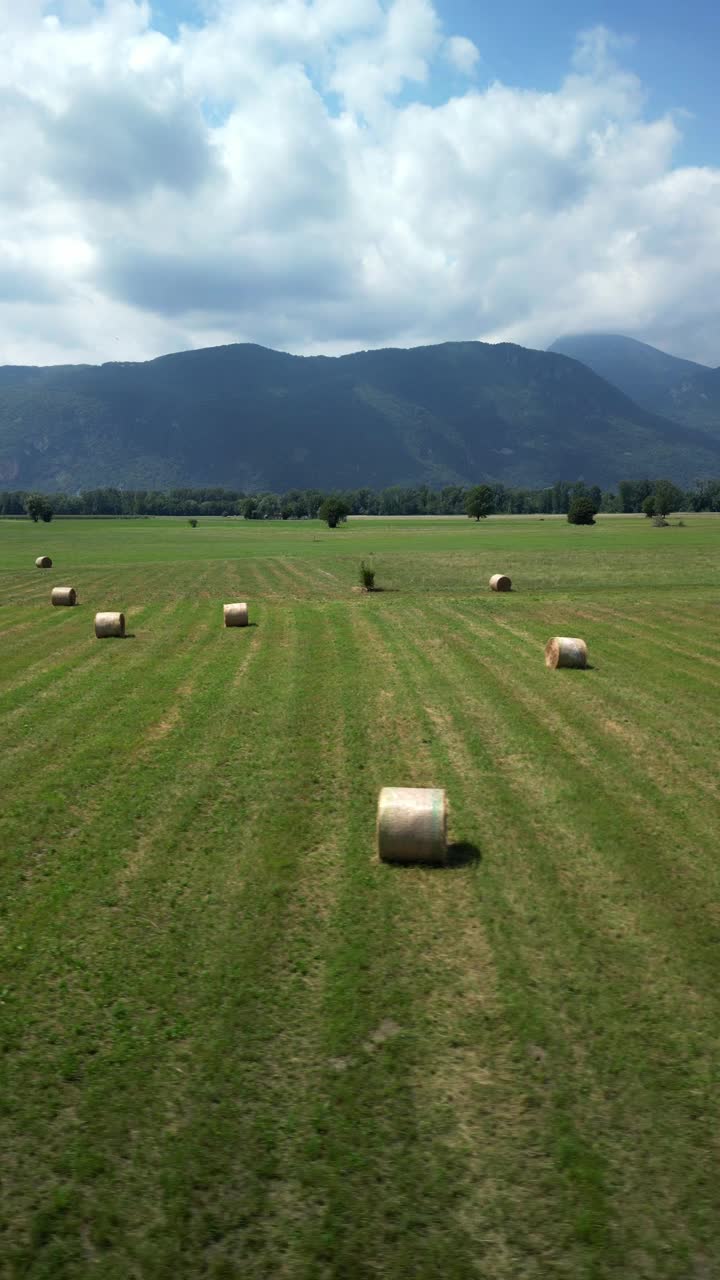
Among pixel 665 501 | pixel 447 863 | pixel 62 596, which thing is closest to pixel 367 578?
pixel 62 596

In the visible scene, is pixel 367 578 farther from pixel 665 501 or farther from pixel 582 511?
pixel 665 501

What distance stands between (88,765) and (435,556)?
181 feet

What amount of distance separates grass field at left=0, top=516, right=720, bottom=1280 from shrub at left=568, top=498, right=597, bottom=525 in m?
128

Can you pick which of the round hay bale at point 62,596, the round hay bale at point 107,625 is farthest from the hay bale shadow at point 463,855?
the round hay bale at point 62,596

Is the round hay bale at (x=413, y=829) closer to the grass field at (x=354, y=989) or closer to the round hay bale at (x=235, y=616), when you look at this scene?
the grass field at (x=354, y=989)

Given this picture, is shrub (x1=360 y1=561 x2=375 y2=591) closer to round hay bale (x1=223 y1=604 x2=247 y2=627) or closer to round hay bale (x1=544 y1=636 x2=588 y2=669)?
round hay bale (x1=223 y1=604 x2=247 y2=627)

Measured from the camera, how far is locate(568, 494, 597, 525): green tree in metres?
141

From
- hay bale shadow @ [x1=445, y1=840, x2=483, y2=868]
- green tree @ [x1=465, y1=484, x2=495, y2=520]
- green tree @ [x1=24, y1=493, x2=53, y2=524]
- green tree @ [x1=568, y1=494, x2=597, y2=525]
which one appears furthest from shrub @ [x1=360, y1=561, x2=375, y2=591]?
green tree @ [x1=24, y1=493, x2=53, y2=524]

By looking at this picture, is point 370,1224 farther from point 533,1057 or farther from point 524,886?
point 524,886

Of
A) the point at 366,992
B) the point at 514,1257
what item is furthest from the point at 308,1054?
the point at 514,1257

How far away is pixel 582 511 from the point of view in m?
142

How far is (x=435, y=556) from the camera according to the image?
67938 millimetres

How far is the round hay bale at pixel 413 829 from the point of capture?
11.1m

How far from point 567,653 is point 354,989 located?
15.7 meters
